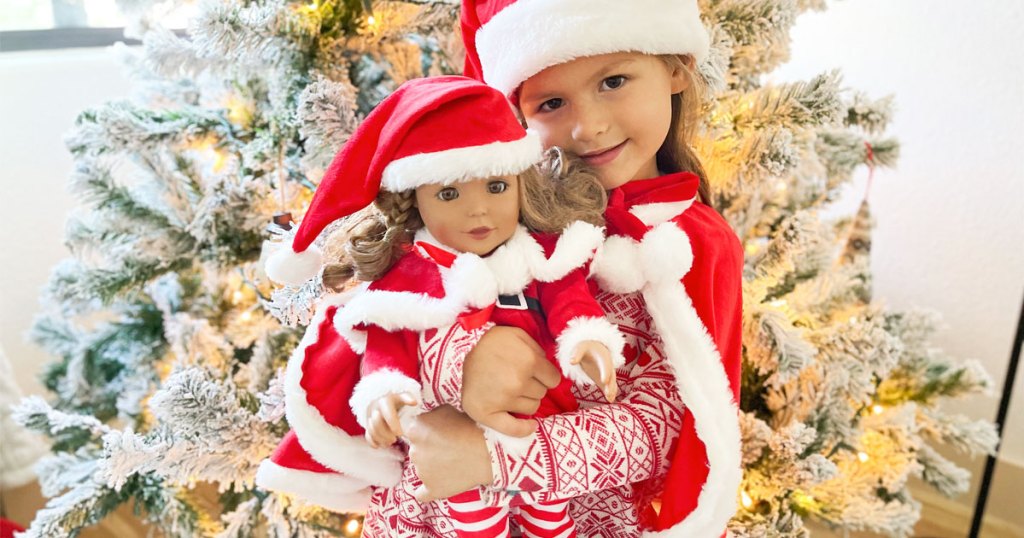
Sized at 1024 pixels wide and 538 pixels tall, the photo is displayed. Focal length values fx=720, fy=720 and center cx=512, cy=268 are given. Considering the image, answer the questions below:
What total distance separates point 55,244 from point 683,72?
1.50 m

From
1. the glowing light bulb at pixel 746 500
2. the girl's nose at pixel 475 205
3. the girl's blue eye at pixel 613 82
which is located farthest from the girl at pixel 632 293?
the glowing light bulb at pixel 746 500

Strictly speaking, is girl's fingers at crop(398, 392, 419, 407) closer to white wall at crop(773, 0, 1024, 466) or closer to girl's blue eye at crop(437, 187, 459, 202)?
girl's blue eye at crop(437, 187, 459, 202)

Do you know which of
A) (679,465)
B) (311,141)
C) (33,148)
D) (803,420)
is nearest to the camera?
(679,465)

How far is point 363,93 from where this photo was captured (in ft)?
3.57

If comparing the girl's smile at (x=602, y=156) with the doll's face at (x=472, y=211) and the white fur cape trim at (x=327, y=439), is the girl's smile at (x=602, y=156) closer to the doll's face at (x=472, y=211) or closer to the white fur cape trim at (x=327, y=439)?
the doll's face at (x=472, y=211)

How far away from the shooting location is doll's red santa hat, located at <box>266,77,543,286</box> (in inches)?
21.1

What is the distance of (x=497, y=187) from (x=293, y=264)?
0.19m

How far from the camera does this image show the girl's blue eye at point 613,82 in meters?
0.63

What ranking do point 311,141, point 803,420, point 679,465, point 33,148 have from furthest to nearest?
point 33,148, point 803,420, point 311,141, point 679,465

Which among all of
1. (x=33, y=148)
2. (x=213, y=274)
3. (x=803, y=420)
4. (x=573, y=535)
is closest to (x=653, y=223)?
(x=573, y=535)

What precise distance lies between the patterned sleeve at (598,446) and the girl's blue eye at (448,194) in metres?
0.20

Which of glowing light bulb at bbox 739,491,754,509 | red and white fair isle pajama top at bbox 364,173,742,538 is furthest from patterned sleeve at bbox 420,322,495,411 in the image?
glowing light bulb at bbox 739,491,754,509

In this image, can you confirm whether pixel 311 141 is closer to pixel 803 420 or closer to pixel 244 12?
pixel 244 12

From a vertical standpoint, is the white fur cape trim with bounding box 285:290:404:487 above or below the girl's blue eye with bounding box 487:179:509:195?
below
